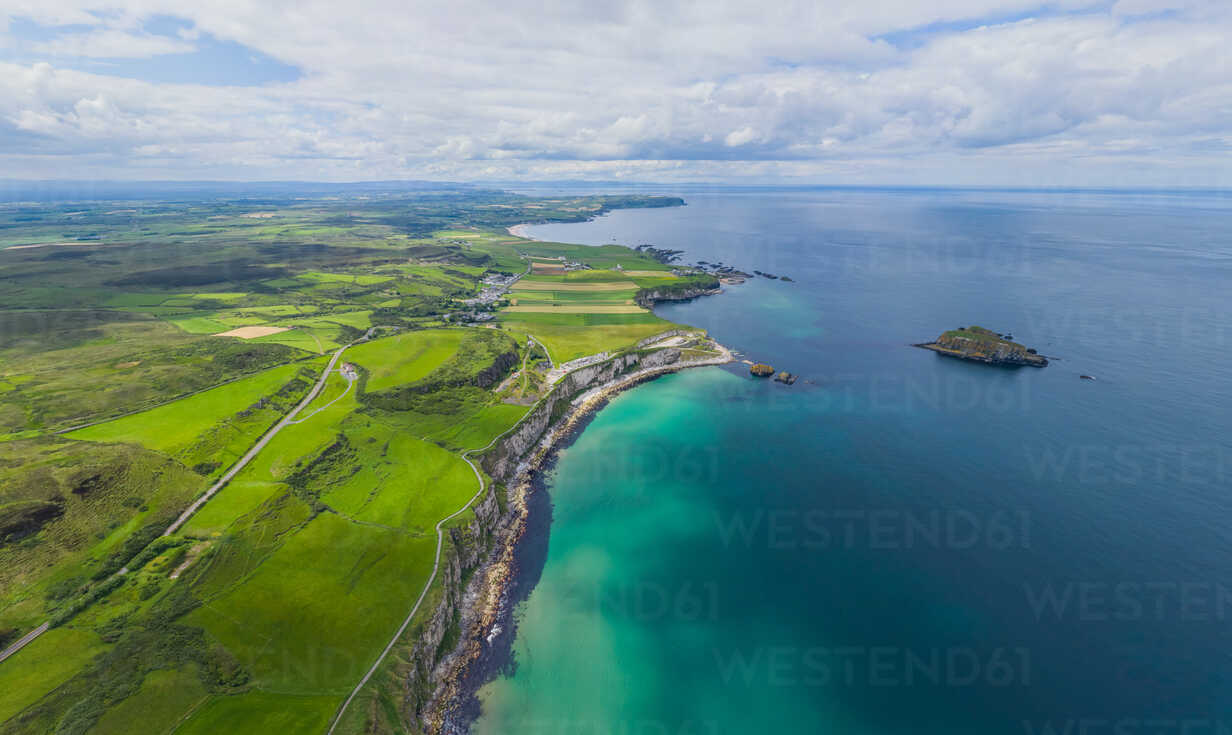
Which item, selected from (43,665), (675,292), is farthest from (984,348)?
(43,665)

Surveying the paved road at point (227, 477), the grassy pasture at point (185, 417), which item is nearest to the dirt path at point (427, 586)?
the paved road at point (227, 477)

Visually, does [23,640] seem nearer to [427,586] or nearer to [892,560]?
[427,586]

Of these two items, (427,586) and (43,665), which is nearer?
(43,665)

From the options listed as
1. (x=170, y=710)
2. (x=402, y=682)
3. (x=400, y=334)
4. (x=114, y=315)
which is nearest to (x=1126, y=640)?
(x=402, y=682)

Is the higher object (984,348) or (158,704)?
(984,348)

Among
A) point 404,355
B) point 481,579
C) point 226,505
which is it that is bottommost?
point 481,579

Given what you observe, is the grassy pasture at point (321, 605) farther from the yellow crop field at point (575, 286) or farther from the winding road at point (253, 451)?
the yellow crop field at point (575, 286)

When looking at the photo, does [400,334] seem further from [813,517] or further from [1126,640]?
[1126,640]
